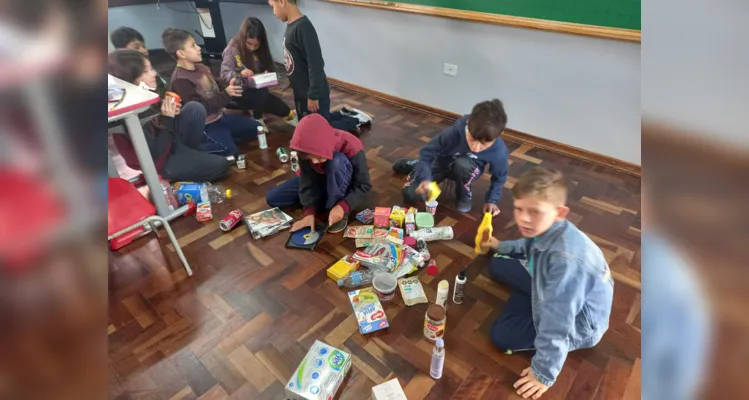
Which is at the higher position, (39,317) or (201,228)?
(39,317)

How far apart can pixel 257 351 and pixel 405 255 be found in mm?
838

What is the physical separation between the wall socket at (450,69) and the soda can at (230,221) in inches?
80.3

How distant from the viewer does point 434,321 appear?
1713mm

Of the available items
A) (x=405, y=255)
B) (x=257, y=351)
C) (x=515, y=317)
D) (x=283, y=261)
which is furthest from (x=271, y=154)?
(x=515, y=317)

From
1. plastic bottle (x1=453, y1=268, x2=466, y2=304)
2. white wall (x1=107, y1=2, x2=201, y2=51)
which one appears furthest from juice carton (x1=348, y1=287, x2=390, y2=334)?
white wall (x1=107, y1=2, x2=201, y2=51)

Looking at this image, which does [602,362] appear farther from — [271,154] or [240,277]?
[271,154]

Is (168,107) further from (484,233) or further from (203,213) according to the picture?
(484,233)

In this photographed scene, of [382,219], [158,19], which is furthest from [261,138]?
[158,19]

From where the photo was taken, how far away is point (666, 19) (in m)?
0.18

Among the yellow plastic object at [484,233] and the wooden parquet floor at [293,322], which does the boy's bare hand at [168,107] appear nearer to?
the wooden parquet floor at [293,322]

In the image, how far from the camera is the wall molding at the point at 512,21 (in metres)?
2.58

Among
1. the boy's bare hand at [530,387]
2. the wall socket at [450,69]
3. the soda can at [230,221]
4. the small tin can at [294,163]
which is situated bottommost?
the boy's bare hand at [530,387]

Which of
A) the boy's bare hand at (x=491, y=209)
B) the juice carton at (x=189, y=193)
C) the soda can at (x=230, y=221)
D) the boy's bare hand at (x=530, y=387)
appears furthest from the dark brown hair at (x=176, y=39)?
the boy's bare hand at (x=530, y=387)

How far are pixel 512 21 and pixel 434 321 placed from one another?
7.30 ft
